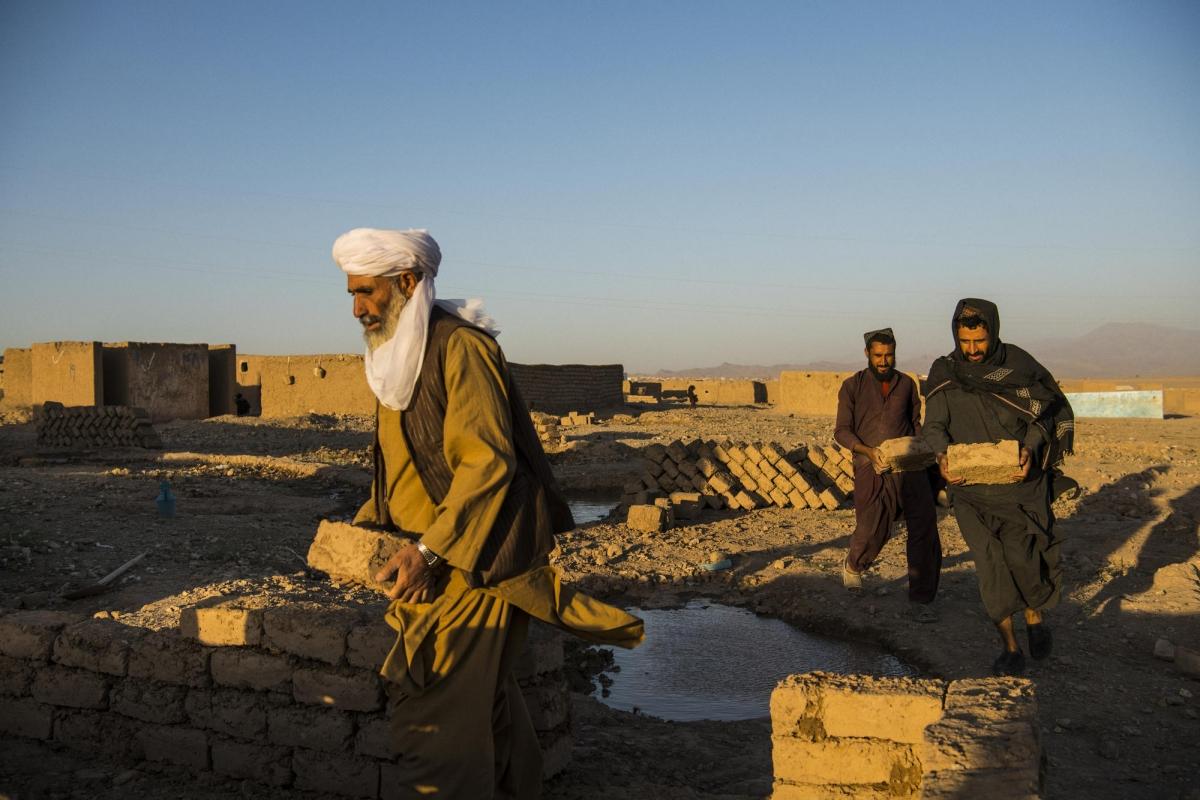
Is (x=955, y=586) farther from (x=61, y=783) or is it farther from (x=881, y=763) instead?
(x=61, y=783)

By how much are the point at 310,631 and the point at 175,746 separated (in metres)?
0.83

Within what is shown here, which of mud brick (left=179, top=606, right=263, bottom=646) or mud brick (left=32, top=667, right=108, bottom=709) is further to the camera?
mud brick (left=32, top=667, right=108, bottom=709)

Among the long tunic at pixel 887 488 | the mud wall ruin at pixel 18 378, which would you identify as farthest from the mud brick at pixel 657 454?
the mud wall ruin at pixel 18 378

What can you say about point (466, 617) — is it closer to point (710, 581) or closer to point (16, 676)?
point (16, 676)

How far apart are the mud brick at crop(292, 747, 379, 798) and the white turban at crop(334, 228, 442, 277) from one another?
187 centimetres

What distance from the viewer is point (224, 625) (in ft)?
12.5

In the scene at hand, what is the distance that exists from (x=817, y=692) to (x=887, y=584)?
164 inches

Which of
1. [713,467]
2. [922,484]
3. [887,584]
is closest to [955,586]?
[887,584]

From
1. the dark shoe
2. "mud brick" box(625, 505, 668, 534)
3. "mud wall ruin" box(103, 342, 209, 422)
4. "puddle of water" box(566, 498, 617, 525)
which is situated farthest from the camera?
"mud wall ruin" box(103, 342, 209, 422)

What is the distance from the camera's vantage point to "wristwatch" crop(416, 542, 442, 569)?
250 cm

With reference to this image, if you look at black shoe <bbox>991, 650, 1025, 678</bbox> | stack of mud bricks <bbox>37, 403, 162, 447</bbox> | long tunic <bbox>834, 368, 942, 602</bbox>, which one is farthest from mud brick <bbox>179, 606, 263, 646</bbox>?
stack of mud bricks <bbox>37, 403, 162, 447</bbox>

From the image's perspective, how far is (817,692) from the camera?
10.8ft

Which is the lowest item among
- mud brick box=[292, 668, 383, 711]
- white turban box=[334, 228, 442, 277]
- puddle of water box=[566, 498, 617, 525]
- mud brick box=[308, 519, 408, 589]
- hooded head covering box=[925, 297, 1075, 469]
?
puddle of water box=[566, 498, 617, 525]

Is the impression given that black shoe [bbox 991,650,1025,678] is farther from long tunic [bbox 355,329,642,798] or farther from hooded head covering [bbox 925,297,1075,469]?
long tunic [bbox 355,329,642,798]
